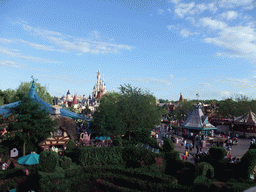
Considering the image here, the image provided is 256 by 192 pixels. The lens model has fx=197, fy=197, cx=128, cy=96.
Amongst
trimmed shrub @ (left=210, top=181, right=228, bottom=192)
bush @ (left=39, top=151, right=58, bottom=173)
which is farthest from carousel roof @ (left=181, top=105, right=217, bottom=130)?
bush @ (left=39, top=151, right=58, bottom=173)

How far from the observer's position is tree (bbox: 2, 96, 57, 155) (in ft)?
63.9

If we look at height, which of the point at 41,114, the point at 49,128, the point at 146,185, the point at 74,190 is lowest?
the point at 74,190

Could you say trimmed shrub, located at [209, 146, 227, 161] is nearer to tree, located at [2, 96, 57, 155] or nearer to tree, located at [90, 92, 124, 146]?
tree, located at [90, 92, 124, 146]

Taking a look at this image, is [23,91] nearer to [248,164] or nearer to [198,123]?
→ [198,123]

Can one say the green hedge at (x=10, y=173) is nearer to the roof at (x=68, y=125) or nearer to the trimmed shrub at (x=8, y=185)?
the trimmed shrub at (x=8, y=185)

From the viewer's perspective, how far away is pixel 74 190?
14148 millimetres

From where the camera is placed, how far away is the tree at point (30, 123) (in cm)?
1947

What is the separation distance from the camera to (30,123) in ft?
65.6

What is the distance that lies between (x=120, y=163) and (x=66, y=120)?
39.4 feet

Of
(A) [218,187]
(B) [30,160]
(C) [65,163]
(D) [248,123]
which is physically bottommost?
(B) [30,160]

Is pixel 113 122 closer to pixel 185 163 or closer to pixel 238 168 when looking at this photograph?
pixel 185 163

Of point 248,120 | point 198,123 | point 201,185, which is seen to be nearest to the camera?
point 201,185

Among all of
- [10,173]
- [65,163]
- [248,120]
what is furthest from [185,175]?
[248,120]

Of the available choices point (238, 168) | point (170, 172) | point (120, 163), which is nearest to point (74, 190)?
point (120, 163)
